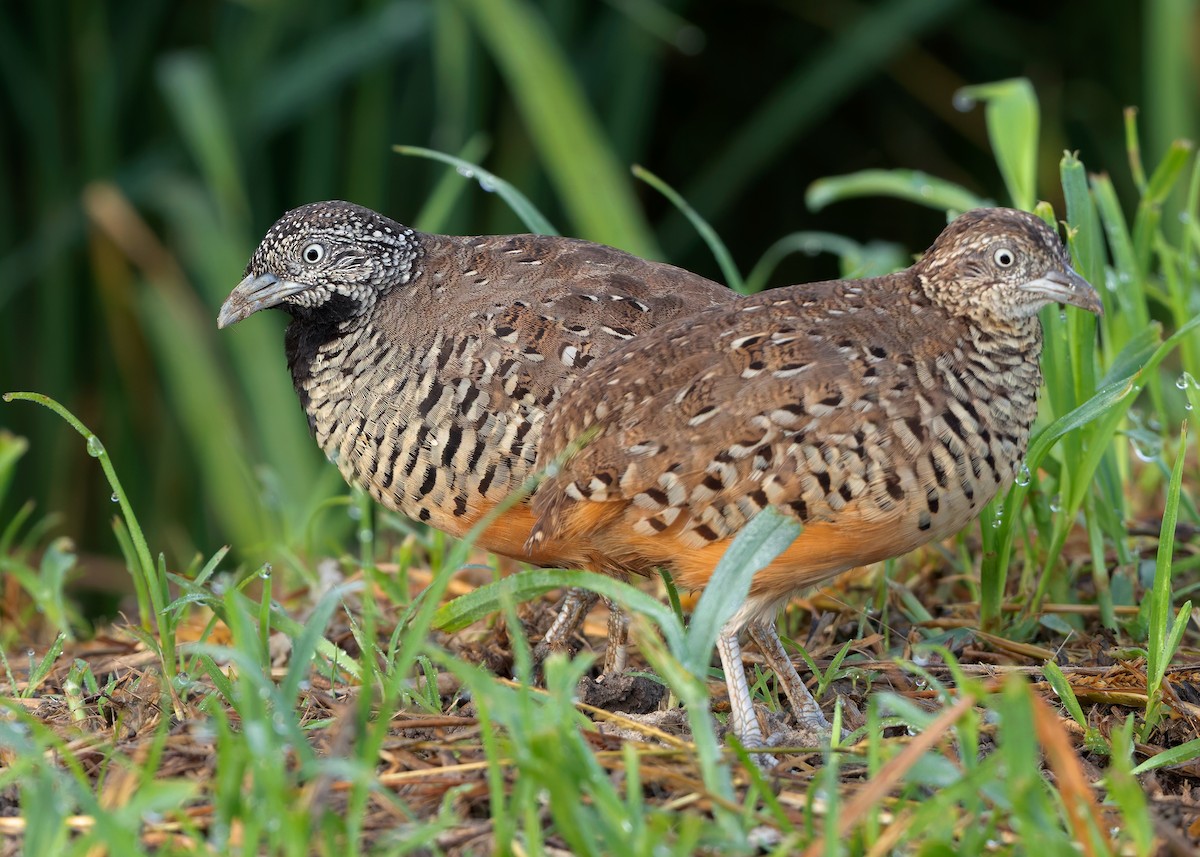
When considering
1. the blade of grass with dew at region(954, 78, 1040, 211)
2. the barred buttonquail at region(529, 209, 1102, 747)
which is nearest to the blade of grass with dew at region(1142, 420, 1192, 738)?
the barred buttonquail at region(529, 209, 1102, 747)

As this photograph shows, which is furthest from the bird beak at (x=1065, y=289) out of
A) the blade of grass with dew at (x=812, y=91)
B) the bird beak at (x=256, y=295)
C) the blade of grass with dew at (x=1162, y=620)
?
the blade of grass with dew at (x=812, y=91)

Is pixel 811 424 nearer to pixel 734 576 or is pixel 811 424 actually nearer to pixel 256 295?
pixel 734 576

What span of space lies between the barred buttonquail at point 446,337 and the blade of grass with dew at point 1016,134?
105cm

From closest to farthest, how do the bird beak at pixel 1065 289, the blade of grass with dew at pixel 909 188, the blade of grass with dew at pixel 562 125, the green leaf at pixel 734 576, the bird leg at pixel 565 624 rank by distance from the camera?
the green leaf at pixel 734 576, the bird beak at pixel 1065 289, the bird leg at pixel 565 624, the blade of grass with dew at pixel 909 188, the blade of grass with dew at pixel 562 125

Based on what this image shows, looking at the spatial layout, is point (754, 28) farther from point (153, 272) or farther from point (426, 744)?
point (426, 744)

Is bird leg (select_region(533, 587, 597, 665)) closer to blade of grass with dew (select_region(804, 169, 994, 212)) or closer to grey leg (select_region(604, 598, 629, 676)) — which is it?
grey leg (select_region(604, 598, 629, 676))

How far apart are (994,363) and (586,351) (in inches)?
37.2

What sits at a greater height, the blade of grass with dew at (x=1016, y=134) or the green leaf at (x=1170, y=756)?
the blade of grass with dew at (x=1016, y=134)

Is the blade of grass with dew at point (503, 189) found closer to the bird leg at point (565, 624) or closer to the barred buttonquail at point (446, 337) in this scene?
the barred buttonquail at point (446, 337)

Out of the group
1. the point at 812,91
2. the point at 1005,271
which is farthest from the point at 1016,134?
the point at 812,91

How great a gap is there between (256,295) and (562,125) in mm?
2538

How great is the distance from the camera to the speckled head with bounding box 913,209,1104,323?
3.30m

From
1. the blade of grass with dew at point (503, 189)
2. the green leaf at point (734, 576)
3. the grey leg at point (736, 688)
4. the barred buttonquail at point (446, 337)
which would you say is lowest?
the grey leg at point (736, 688)

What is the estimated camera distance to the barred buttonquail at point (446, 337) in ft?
12.0
